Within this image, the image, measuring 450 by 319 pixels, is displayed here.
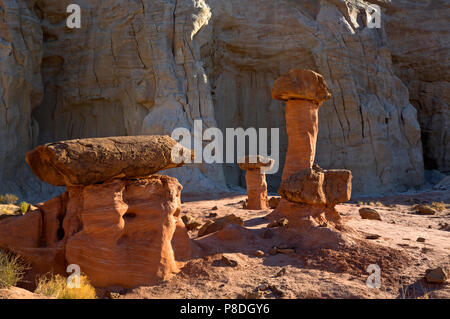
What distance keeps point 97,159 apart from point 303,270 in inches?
135

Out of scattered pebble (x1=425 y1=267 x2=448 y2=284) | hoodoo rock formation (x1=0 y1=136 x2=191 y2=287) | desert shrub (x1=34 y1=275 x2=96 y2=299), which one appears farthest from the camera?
scattered pebble (x1=425 y1=267 x2=448 y2=284)

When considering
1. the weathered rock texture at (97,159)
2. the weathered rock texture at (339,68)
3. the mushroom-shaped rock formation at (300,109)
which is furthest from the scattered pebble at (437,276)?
the weathered rock texture at (339,68)

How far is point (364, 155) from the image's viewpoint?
65.2ft

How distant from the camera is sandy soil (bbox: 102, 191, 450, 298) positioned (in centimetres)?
470

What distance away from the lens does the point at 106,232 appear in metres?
4.88

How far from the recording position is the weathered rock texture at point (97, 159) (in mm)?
4711

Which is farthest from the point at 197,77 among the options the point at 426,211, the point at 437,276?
the point at 437,276

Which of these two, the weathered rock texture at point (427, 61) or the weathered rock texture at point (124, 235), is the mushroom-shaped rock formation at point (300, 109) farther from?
the weathered rock texture at point (427, 61)

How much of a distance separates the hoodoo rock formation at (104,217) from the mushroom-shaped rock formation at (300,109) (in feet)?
14.6

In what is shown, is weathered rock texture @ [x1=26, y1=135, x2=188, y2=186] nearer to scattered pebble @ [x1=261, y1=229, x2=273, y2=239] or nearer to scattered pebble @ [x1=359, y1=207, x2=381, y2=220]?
scattered pebble @ [x1=261, y1=229, x2=273, y2=239]

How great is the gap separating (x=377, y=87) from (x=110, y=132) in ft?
50.5

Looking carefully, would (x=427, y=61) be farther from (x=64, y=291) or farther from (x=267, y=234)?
(x=64, y=291)

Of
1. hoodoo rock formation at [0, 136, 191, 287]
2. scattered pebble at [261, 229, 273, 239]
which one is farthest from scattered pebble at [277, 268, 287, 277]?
hoodoo rock formation at [0, 136, 191, 287]

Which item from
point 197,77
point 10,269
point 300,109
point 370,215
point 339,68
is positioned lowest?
point 370,215
